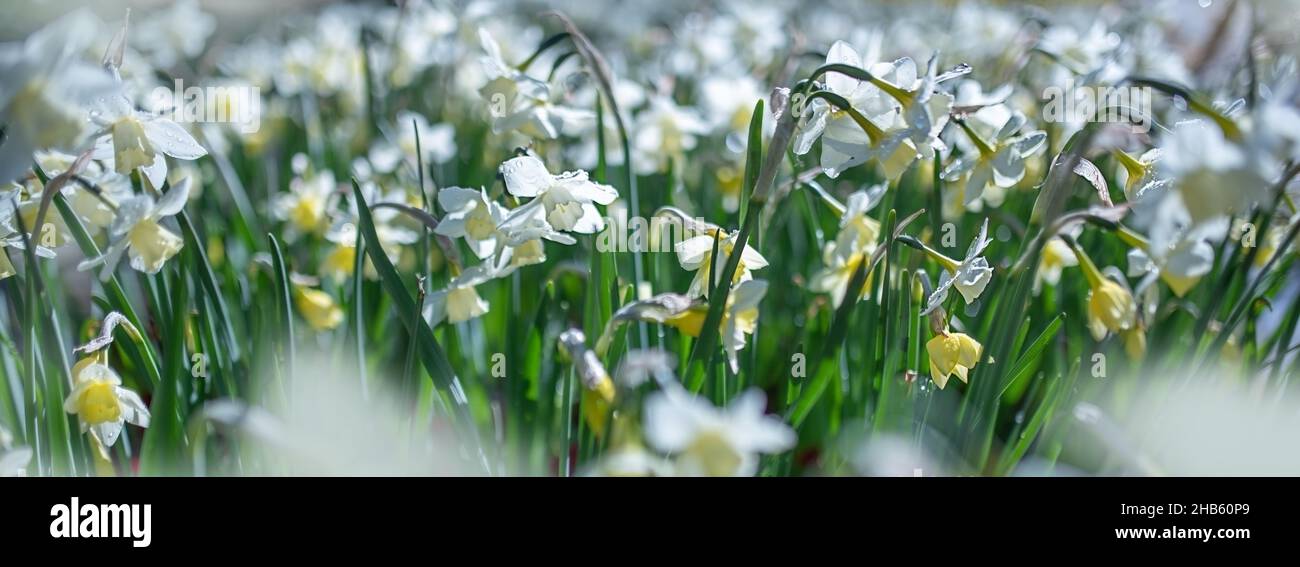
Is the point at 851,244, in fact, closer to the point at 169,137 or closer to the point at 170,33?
the point at 169,137

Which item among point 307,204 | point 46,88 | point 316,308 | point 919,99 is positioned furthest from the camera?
point 307,204

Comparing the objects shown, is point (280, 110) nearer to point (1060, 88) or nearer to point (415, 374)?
point (415, 374)

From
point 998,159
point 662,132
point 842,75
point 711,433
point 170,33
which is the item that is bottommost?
point 711,433

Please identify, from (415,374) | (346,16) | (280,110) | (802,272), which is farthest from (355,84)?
(415,374)

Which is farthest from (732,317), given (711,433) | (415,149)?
(415,149)

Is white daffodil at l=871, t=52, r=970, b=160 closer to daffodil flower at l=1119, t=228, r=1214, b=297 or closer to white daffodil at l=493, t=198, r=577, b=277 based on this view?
daffodil flower at l=1119, t=228, r=1214, b=297

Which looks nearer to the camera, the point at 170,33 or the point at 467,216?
the point at 467,216

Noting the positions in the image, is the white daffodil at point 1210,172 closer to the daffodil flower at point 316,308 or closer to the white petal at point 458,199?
the white petal at point 458,199
